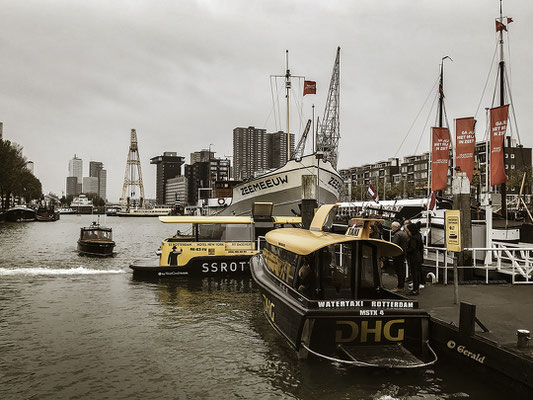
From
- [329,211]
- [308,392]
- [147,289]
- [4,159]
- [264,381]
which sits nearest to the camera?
[308,392]

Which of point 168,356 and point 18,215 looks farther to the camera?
point 18,215

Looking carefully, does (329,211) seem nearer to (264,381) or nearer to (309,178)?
(264,381)

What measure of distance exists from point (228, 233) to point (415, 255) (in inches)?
436

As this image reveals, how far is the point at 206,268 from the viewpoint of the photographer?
1959 cm

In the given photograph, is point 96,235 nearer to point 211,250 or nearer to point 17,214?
point 211,250

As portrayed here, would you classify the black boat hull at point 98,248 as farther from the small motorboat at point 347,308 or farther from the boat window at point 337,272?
the boat window at point 337,272

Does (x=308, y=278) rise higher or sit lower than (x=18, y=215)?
lower

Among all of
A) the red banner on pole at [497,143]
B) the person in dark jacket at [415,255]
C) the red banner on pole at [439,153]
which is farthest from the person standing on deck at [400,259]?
the red banner on pole at [439,153]

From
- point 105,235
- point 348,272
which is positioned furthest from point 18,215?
point 348,272

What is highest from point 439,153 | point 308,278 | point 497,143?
point 439,153

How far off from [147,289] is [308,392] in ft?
39.5

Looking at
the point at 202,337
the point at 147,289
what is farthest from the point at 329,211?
the point at 147,289

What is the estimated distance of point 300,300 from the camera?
853 cm

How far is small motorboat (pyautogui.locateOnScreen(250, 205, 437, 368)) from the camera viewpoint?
8.03 m
